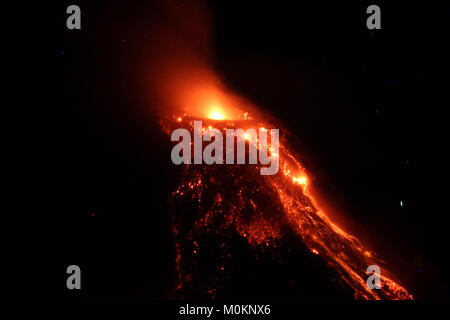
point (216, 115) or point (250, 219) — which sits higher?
point (216, 115)

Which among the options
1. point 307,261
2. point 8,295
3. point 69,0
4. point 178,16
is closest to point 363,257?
point 307,261

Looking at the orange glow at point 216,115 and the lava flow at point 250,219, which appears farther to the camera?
the orange glow at point 216,115

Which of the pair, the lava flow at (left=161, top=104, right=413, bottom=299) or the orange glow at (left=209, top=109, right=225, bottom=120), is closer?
the lava flow at (left=161, top=104, right=413, bottom=299)

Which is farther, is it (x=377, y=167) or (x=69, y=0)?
(x=377, y=167)

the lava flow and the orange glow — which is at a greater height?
the orange glow

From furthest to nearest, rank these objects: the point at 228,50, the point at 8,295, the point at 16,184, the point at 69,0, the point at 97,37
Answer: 1. the point at 228,50
2. the point at 97,37
3. the point at 69,0
4. the point at 16,184
5. the point at 8,295

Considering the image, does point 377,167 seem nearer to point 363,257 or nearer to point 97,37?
point 363,257

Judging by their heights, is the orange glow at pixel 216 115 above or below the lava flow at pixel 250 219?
above

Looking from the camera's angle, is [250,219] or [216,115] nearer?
[250,219]
